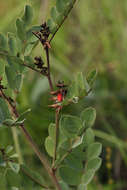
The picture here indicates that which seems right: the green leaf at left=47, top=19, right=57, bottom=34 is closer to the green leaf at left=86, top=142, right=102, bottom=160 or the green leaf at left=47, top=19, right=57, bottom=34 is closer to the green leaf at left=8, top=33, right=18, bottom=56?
the green leaf at left=8, top=33, right=18, bottom=56

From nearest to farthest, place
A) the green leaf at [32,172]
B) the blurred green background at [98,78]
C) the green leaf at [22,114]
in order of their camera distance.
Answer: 1. the green leaf at [22,114]
2. the green leaf at [32,172]
3. the blurred green background at [98,78]

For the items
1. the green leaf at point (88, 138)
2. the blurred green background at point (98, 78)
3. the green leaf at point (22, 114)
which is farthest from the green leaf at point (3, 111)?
the blurred green background at point (98, 78)

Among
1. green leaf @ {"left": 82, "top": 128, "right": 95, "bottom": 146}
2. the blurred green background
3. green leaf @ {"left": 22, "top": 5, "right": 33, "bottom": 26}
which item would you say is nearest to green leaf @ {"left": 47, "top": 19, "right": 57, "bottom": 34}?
green leaf @ {"left": 22, "top": 5, "right": 33, "bottom": 26}

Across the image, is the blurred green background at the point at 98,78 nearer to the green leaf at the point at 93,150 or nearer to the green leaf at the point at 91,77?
the green leaf at the point at 93,150

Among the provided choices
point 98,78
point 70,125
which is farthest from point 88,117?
point 98,78

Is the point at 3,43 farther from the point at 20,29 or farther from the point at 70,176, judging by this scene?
the point at 70,176

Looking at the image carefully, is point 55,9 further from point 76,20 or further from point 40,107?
point 76,20
